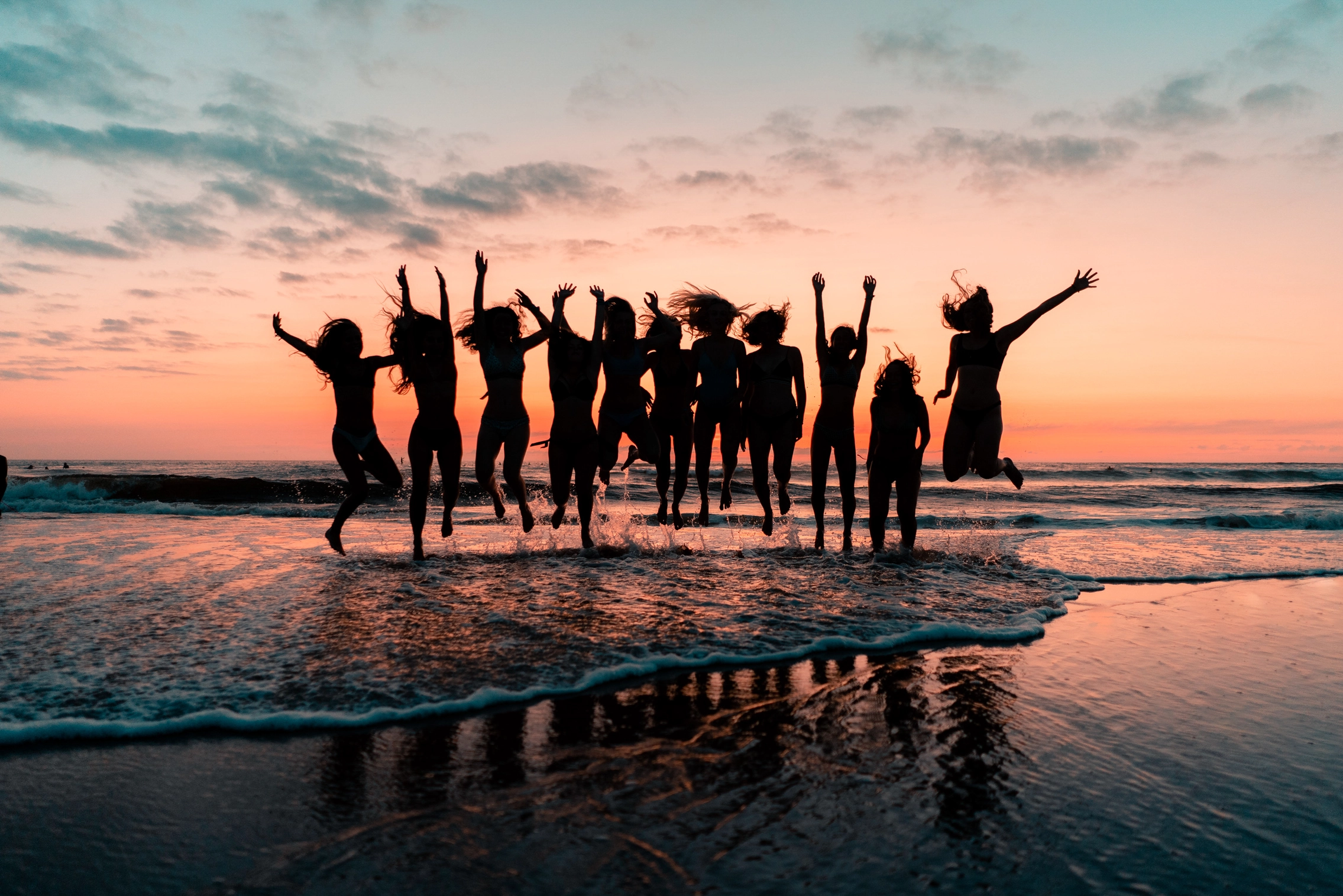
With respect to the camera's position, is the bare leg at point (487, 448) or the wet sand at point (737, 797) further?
the bare leg at point (487, 448)

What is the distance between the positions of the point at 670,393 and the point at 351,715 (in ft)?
21.8

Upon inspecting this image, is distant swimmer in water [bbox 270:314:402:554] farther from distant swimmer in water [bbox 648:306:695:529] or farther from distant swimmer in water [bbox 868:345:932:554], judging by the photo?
distant swimmer in water [bbox 868:345:932:554]

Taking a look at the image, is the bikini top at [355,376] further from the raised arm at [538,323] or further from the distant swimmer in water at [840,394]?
the distant swimmer in water at [840,394]

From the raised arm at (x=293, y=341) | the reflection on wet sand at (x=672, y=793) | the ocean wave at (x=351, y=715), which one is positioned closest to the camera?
the reflection on wet sand at (x=672, y=793)

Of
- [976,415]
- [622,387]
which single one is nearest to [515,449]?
[622,387]

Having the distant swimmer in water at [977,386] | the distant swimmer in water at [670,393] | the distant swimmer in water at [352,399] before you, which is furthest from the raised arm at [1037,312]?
the distant swimmer in water at [352,399]

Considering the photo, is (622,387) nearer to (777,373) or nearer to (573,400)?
(573,400)

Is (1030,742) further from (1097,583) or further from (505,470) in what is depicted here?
(505,470)

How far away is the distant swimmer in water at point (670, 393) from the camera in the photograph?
32.4 ft

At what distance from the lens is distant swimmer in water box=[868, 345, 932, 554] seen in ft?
30.7

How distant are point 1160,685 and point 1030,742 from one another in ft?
5.55

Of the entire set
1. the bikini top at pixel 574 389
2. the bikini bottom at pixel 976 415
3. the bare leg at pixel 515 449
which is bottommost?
the bare leg at pixel 515 449

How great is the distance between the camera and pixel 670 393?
392 inches

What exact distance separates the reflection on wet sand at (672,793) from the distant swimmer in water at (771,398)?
5.77m
